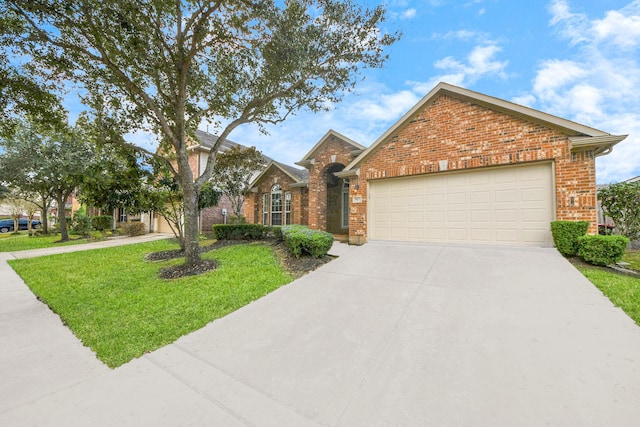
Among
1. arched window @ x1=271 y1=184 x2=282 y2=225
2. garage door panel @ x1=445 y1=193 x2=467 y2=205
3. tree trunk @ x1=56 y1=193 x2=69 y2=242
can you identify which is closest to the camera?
garage door panel @ x1=445 y1=193 x2=467 y2=205

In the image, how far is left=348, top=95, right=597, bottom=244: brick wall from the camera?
256 inches

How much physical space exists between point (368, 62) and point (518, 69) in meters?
5.43

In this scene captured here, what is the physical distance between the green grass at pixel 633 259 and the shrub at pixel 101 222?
29569 mm

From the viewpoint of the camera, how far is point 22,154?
15695 millimetres

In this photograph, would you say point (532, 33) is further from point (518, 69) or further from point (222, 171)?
point (222, 171)

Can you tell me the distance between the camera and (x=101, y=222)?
21609 mm

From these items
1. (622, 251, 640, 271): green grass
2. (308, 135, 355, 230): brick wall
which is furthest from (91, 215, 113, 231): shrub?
(622, 251, 640, 271): green grass

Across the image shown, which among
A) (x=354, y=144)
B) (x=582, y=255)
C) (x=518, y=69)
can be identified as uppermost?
(x=518, y=69)

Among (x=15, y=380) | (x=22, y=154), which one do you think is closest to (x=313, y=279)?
(x=15, y=380)

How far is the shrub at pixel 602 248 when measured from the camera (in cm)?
563

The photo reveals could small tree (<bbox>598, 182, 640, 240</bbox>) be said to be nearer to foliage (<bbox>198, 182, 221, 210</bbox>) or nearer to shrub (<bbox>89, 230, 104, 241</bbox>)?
foliage (<bbox>198, 182, 221, 210</bbox>)

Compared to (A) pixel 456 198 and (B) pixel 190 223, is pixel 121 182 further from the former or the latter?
(A) pixel 456 198

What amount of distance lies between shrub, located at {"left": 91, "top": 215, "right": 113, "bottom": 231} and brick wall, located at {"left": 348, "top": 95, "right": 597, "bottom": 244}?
22556 mm

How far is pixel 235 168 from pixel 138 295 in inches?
377
